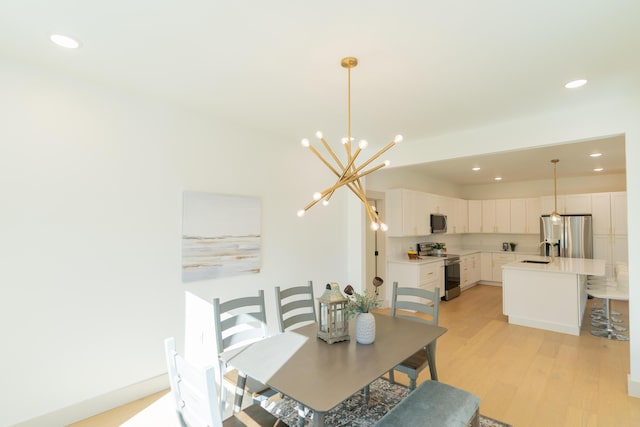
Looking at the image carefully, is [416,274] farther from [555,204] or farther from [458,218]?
[555,204]

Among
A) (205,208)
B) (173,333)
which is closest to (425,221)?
(205,208)

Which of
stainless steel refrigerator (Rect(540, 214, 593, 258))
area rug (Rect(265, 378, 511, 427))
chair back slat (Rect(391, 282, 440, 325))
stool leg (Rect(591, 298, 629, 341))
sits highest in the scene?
stainless steel refrigerator (Rect(540, 214, 593, 258))

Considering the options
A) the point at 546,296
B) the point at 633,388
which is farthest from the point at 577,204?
the point at 633,388

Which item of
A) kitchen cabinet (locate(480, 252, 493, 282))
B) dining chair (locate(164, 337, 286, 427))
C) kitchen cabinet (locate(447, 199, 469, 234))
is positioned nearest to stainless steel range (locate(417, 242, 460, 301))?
kitchen cabinet (locate(447, 199, 469, 234))

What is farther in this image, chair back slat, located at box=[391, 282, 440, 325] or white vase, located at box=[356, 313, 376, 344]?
chair back slat, located at box=[391, 282, 440, 325]

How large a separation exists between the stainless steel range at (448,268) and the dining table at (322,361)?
4.25 m

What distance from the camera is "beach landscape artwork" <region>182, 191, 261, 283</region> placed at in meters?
3.02

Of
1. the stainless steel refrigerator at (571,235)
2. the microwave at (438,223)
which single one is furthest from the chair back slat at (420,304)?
the stainless steel refrigerator at (571,235)

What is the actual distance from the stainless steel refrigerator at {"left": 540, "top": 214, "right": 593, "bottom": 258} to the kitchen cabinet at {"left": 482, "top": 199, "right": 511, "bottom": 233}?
0.89 metres

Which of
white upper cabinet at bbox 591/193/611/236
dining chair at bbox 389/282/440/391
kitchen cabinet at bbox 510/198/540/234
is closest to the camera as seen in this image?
dining chair at bbox 389/282/440/391

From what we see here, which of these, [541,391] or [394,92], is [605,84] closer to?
[394,92]

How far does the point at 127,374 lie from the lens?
264 centimetres

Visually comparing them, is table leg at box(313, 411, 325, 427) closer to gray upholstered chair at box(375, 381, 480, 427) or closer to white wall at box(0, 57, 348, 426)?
gray upholstered chair at box(375, 381, 480, 427)

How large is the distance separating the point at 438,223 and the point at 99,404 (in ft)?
20.3
